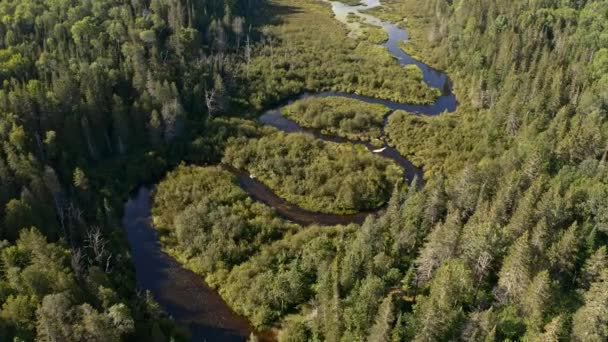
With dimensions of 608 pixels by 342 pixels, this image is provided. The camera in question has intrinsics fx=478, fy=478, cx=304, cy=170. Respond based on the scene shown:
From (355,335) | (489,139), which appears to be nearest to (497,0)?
(489,139)

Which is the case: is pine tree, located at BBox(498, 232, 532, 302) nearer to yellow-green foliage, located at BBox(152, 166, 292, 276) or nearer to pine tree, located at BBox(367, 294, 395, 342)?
pine tree, located at BBox(367, 294, 395, 342)

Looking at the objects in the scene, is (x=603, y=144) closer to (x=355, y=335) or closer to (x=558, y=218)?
(x=558, y=218)

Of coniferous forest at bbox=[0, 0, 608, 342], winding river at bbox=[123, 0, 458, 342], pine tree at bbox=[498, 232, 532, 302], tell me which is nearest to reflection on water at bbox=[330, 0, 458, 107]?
coniferous forest at bbox=[0, 0, 608, 342]

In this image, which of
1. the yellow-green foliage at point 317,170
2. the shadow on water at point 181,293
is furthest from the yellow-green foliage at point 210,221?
the yellow-green foliage at point 317,170

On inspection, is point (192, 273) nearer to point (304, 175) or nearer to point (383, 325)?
point (304, 175)

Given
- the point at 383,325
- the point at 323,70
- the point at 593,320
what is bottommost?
the point at 323,70

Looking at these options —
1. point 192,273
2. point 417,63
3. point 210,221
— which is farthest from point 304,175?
point 417,63

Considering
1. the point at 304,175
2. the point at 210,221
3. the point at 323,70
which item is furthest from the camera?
the point at 323,70
